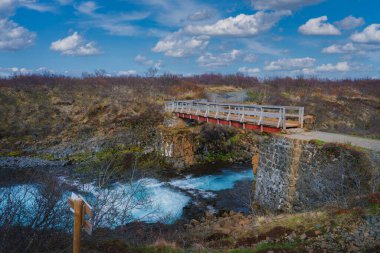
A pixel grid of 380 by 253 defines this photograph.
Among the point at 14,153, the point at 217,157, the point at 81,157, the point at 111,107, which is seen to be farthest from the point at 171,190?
the point at 111,107

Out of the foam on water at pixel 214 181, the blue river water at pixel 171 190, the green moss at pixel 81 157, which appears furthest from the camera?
the green moss at pixel 81 157

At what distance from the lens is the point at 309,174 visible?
518 inches

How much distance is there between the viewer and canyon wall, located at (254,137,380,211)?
36.7ft

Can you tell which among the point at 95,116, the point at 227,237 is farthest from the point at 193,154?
the point at 227,237

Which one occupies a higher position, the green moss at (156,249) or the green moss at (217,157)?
the green moss at (156,249)

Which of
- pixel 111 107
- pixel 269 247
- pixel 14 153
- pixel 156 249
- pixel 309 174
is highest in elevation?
pixel 111 107

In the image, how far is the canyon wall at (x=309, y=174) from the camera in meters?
11.2

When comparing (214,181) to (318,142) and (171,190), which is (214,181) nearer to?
(171,190)

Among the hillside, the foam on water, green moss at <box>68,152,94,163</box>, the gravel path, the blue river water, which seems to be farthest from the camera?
the hillside

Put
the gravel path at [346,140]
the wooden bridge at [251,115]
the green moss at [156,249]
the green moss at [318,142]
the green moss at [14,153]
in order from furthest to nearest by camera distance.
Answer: the green moss at [14,153], the wooden bridge at [251,115], the green moss at [318,142], the gravel path at [346,140], the green moss at [156,249]

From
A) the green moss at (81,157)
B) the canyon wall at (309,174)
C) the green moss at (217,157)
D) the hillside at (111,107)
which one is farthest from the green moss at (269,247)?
the green moss at (81,157)

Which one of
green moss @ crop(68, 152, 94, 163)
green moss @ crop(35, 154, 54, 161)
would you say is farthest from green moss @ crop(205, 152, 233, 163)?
green moss @ crop(35, 154, 54, 161)

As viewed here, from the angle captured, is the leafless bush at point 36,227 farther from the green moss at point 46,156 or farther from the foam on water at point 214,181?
the green moss at point 46,156

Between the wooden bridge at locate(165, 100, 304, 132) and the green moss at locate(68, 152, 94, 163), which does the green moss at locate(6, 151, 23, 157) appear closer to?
the green moss at locate(68, 152, 94, 163)
